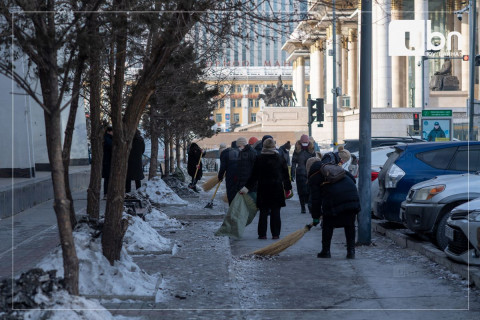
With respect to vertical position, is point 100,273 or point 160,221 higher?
point 100,273

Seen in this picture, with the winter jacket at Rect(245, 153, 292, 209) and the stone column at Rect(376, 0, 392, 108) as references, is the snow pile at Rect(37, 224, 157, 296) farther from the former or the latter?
the stone column at Rect(376, 0, 392, 108)

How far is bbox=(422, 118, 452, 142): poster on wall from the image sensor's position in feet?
107

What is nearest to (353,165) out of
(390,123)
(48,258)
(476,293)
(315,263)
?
(315,263)

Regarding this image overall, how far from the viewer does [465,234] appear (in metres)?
9.52

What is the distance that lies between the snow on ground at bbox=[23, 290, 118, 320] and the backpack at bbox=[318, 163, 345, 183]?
17.7ft

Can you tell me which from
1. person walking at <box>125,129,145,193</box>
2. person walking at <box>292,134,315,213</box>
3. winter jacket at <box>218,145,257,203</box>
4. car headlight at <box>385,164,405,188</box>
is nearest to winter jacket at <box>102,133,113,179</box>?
person walking at <box>125,129,145,193</box>

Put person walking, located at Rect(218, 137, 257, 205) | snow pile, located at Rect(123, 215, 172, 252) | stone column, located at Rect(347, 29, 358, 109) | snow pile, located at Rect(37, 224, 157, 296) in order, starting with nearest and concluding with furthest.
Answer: snow pile, located at Rect(37, 224, 157, 296) → snow pile, located at Rect(123, 215, 172, 252) → person walking, located at Rect(218, 137, 257, 205) → stone column, located at Rect(347, 29, 358, 109)

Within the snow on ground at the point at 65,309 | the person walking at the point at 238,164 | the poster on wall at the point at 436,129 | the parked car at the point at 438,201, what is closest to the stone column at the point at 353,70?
the poster on wall at the point at 436,129

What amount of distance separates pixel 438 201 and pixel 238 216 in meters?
3.37

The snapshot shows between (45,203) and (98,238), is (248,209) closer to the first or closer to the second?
(98,238)

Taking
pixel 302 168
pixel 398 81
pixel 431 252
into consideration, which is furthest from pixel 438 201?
pixel 398 81

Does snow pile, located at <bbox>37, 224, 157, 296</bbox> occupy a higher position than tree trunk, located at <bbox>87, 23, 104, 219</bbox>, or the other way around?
tree trunk, located at <bbox>87, 23, 104, 219</bbox>

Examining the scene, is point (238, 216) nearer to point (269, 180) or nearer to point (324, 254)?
point (269, 180)

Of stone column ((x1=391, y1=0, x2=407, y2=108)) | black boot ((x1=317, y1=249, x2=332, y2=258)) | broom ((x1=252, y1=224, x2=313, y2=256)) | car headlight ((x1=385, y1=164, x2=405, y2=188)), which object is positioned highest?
stone column ((x1=391, y1=0, x2=407, y2=108))
